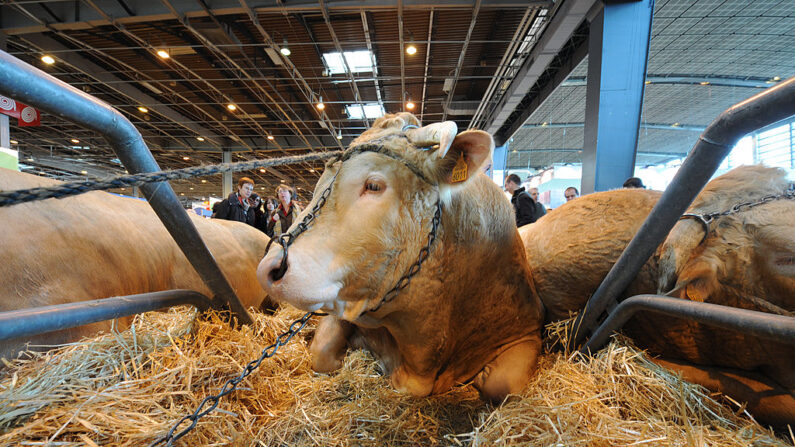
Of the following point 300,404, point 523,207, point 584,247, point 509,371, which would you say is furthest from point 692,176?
point 523,207

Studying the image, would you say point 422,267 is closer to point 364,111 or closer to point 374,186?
point 374,186

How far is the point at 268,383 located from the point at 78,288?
3.37 feet

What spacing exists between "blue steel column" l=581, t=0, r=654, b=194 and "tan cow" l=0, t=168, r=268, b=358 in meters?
7.06

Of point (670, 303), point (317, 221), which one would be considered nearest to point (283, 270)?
point (317, 221)

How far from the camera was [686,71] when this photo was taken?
1177cm

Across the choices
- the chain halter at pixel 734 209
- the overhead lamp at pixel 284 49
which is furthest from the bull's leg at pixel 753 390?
the overhead lamp at pixel 284 49

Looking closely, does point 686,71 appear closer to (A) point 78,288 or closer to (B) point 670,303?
(B) point 670,303

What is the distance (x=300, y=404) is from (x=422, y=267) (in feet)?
3.00

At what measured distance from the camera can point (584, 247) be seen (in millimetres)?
1960

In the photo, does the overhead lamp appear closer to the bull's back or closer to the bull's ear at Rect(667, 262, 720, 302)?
the bull's back

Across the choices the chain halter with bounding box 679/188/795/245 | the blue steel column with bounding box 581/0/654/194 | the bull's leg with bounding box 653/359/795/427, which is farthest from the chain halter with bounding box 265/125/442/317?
the blue steel column with bounding box 581/0/654/194

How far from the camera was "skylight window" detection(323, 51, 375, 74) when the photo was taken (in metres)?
9.40

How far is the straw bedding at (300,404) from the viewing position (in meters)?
1.20

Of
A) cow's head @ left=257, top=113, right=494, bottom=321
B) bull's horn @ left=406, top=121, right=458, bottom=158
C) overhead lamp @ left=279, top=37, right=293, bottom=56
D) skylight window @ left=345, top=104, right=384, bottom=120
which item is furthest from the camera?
skylight window @ left=345, top=104, right=384, bottom=120
